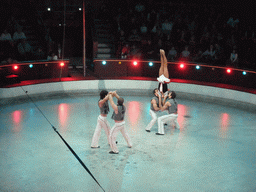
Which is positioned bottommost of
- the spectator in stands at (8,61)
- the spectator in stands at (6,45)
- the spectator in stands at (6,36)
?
the spectator in stands at (8,61)

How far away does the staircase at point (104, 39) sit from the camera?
790 inches

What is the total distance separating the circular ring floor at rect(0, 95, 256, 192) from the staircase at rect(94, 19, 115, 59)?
260 inches

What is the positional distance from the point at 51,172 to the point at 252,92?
30.2ft

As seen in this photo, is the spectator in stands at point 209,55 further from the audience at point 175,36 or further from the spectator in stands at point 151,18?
the spectator in stands at point 151,18

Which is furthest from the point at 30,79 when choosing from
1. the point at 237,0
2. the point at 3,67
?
the point at 237,0

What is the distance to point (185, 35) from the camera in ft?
63.7

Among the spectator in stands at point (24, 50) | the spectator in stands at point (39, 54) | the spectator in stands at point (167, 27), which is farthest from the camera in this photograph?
the spectator in stands at point (167, 27)

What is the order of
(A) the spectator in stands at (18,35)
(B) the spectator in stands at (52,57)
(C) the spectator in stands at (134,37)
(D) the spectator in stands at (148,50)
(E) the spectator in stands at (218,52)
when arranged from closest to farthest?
1. (E) the spectator in stands at (218,52)
2. (B) the spectator in stands at (52,57)
3. (A) the spectator in stands at (18,35)
4. (D) the spectator in stands at (148,50)
5. (C) the spectator in stands at (134,37)

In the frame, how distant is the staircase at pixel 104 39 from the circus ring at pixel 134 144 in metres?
4.06

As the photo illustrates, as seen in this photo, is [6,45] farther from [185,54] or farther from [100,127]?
[100,127]

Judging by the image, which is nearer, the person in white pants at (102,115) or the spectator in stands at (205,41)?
the person in white pants at (102,115)

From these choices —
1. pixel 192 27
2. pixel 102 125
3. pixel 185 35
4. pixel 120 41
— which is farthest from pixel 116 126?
pixel 192 27

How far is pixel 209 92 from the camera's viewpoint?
16078 mm

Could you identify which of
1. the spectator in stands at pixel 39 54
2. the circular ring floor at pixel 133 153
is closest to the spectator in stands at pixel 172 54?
the circular ring floor at pixel 133 153
